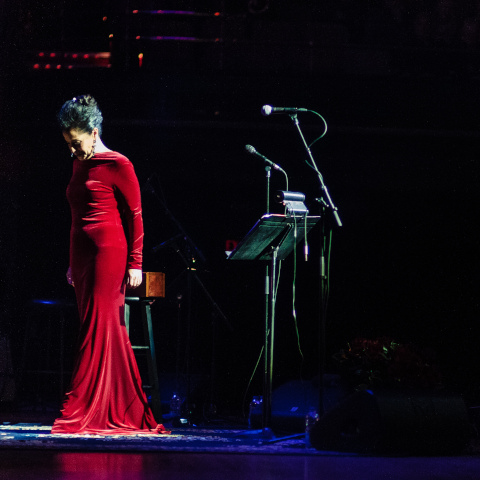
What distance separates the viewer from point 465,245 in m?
7.03

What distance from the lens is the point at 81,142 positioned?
3928 mm

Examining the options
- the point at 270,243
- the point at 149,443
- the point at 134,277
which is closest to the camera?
the point at 149,443

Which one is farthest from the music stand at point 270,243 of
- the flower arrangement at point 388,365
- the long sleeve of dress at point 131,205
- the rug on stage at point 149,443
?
the long sleeve of dress at point 131,205

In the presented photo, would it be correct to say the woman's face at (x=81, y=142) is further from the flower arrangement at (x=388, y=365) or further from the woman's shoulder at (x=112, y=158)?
the flower arrangement at (x=388, y=365)

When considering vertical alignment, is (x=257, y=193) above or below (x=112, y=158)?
below

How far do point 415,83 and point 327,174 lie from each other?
4.24 feet

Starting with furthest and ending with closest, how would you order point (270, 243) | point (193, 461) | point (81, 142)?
point (270, 243) < point (81, 142) < point (193, 461)

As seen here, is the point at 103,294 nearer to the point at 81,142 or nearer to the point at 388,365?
the point at 81,142

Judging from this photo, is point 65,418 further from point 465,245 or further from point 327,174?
point 465,245

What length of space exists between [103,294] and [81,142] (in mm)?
861

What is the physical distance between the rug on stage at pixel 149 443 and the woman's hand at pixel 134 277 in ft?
2.78

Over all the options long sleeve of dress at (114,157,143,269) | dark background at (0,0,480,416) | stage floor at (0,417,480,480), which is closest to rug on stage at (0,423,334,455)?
stage floor at (0,417,480,480)

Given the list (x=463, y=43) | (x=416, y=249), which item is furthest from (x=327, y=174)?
(x=463, y=43)

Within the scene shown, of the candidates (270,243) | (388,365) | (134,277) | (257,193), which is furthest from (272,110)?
(257,193)
